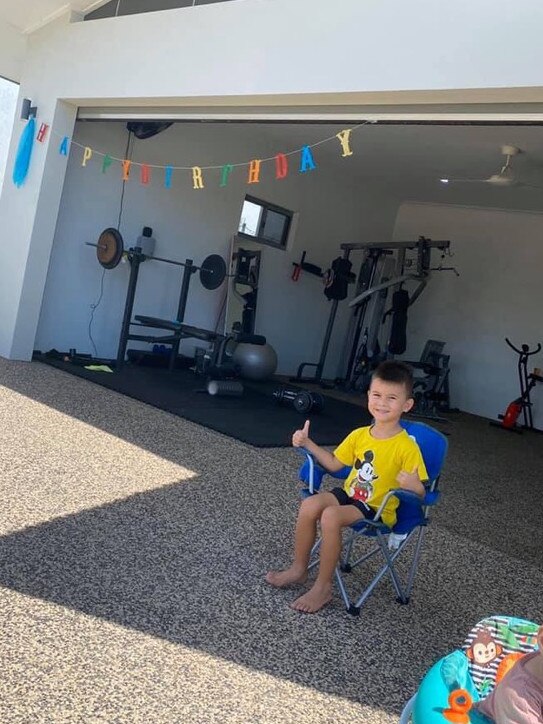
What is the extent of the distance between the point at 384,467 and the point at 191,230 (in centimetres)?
625

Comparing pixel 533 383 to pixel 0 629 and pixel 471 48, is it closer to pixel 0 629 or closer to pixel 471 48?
pixel 471 48

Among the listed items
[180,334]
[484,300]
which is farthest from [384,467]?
[484,300]

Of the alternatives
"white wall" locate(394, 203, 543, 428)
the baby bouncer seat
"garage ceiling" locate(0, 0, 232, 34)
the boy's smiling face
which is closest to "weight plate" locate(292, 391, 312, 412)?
"garage ceiling" locate(0, 0, 232, 34)

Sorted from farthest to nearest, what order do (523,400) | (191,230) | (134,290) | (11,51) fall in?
(523,400) → (191,230) → (134,290) → (11,51)

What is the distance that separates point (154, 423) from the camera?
527cm

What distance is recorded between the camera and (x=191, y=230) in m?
8.45

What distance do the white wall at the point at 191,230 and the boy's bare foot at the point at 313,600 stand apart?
548cm

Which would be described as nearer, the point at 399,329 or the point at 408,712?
the point at 408,712

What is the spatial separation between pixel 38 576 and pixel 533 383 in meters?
8.19

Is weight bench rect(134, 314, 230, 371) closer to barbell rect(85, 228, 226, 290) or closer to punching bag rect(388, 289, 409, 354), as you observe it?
barbell rect(85, 228, 226, 290)

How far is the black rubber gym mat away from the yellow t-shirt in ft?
7.91

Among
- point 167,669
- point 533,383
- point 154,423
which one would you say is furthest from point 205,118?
point 533,383

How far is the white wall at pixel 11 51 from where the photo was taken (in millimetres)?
6781

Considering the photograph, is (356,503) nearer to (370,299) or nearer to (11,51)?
(11,51)
